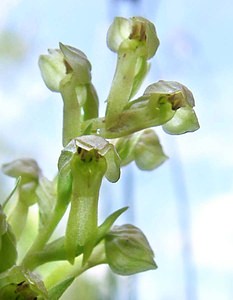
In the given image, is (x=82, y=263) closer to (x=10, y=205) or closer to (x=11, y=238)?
(x=11, y=238)

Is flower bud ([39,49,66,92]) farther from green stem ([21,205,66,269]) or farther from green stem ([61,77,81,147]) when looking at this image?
green stem ([21,205,66,269])

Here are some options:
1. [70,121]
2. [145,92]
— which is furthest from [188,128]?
[70,121]

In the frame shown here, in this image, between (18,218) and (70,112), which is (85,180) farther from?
(18,218)

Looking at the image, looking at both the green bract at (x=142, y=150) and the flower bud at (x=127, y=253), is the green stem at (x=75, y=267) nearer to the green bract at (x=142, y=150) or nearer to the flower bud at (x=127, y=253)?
the flower bud at (x=127, y=253)

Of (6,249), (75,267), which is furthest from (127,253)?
(6,249)


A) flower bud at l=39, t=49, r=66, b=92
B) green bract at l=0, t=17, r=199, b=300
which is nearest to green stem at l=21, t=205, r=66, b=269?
green bract at l=0, t=17, r=199, b=300
